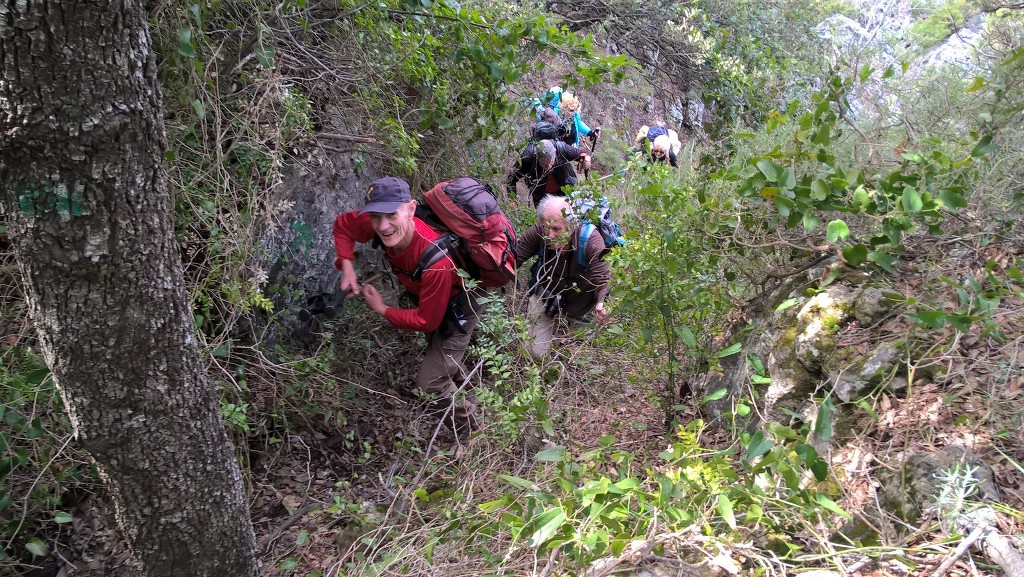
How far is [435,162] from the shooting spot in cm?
491

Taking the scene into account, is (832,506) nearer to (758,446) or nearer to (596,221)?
(758,446)

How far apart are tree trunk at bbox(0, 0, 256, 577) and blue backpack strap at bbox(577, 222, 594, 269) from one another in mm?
2752

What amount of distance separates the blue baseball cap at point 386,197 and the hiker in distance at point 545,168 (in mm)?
1889

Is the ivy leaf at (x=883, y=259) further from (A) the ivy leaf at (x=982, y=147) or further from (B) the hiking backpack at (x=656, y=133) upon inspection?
(B) the hiking backpack at (x=656, y=133)

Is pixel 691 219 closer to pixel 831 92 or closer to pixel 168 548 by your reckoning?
pixel 831 92

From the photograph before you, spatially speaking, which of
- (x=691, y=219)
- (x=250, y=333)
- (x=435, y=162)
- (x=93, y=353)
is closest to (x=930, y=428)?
(x=691, y=219)

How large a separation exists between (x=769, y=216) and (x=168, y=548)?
312 centimetres

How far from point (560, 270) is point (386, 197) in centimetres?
161

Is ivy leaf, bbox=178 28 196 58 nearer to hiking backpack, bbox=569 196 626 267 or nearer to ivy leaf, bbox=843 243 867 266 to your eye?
hiking backpack, bbox=569 196 626 267

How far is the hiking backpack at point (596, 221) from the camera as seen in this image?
4.03 m

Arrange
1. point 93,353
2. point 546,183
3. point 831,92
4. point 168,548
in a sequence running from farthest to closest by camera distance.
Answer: point 546,183 < point 831,92 < point 168,548 < point 93,353

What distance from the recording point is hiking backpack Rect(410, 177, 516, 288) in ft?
12.1

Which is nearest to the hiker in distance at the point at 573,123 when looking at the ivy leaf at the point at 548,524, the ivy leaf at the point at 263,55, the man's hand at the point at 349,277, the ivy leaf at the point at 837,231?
the man's hand at the point at 349,277

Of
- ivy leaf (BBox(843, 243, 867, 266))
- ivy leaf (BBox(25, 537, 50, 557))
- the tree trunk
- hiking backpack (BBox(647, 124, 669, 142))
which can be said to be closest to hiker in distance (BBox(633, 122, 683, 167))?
hiking backpack (BBox(647, 124, 669, 142))
